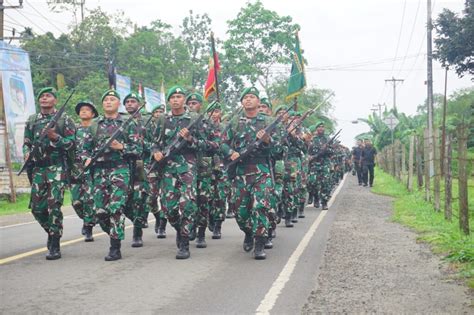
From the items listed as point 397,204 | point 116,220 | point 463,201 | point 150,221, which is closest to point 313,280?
point 116,220

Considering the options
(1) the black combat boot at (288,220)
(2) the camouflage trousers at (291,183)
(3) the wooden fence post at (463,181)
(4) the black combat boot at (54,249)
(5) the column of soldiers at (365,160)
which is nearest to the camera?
(4) the black combat boot at (54,249)

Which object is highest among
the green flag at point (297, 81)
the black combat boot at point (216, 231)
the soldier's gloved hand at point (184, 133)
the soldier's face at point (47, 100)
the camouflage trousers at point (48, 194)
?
the green flag at point (297, 81)

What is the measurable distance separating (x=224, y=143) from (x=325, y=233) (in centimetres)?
341

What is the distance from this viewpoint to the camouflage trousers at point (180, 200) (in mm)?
8070

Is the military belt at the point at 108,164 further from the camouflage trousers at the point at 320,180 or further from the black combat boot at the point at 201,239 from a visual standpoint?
the camouflage trousers at the point at 320,180

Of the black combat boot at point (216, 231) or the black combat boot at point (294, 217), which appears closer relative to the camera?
the black combat boot at point (216, 231)

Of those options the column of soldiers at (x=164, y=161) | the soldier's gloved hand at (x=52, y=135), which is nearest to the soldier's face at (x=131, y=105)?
the column of soldiers at (x=164, y=161)

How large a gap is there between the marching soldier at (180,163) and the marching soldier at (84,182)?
955 mm

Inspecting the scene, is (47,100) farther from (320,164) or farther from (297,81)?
(297,81)

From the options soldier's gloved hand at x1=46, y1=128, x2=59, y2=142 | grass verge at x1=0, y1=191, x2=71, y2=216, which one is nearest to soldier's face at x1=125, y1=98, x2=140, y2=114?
soldier's gloved hand at x1=46, y1=128, x2=59, y2=142

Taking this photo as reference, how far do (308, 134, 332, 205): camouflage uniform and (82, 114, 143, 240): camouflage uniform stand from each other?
25.8 ft

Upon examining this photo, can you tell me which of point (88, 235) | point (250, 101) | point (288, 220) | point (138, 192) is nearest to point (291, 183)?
point (288, 220)

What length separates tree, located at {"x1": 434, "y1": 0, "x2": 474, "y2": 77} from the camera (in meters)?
19.9

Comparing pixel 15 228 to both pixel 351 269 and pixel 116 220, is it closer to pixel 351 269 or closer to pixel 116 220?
pixel 116 220
